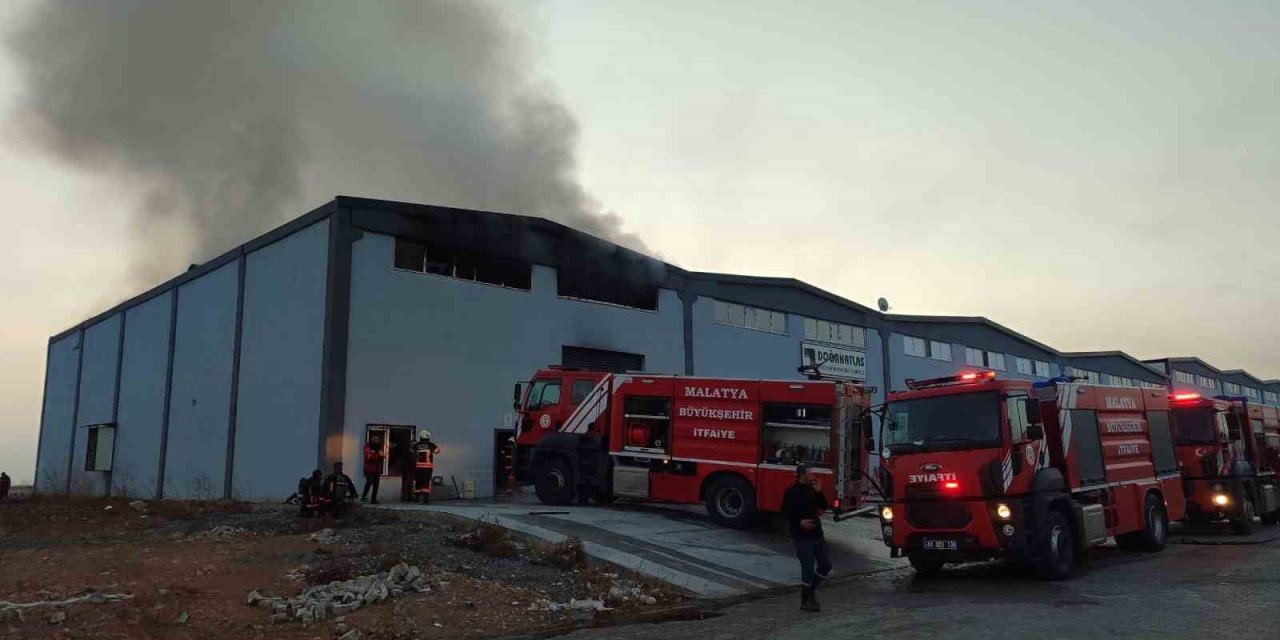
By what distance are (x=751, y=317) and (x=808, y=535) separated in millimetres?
23011

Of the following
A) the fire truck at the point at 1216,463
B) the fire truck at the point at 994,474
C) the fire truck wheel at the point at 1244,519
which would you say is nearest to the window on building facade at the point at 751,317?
the fire truck at the point at 1216,463

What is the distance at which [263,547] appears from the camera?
12.6m

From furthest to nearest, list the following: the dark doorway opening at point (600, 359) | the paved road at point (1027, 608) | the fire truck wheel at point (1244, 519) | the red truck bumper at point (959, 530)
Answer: the dark doorway opening at point (600, 359) < the fire truck wheel at point (1244, 519) < the red truck bumper at point (959, 530) < the paved road at point (1027, 608)

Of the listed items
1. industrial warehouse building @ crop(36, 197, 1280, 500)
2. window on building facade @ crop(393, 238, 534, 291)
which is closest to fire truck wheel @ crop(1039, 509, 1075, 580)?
industrial warehouse building @ crop(36, 197, 1280, 500)

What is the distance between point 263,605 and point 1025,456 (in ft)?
32.3

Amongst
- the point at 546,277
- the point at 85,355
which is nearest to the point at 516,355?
the point at 546,277

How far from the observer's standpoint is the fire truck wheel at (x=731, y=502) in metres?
15.9

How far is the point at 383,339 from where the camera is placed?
21812 millimetres

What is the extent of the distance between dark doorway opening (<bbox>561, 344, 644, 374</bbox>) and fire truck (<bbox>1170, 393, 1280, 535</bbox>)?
1415 centimetres

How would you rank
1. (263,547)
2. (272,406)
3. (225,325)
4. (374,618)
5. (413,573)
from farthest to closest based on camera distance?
(225,325) → (272,406) → (263,547) → (413,573) → (374,618)

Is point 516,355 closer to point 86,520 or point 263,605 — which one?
point 86,520

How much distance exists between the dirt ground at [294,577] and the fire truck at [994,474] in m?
3.65

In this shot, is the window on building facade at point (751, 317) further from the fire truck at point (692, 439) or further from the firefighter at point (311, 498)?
the firefighter at point (311, 498)

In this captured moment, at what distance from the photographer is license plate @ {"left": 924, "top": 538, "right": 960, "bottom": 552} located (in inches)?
449
